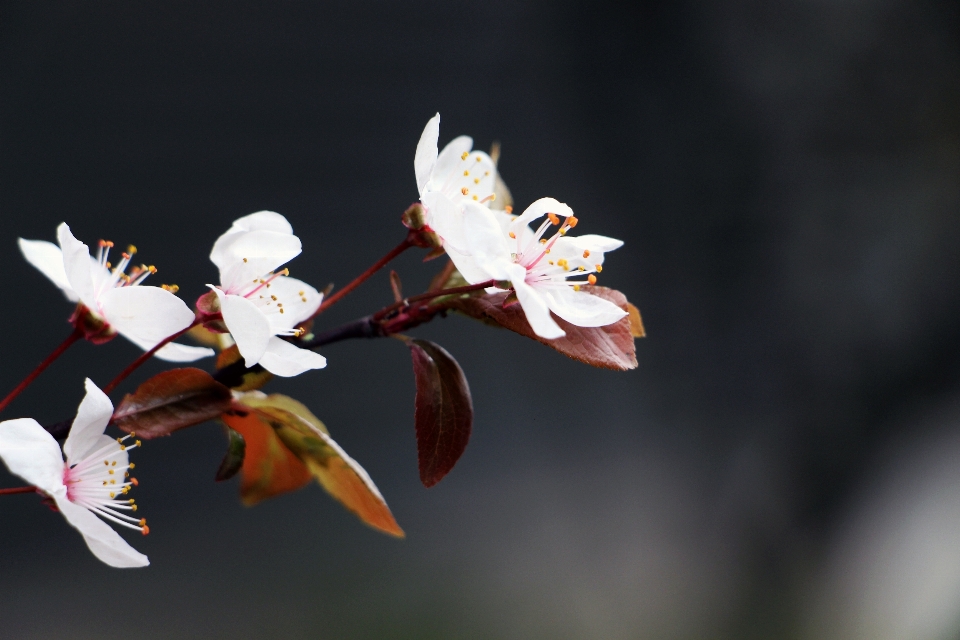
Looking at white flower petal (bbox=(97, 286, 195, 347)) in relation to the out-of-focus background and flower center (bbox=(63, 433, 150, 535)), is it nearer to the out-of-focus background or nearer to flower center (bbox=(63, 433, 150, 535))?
flower center (bbox=(63, 433, 150, 535))

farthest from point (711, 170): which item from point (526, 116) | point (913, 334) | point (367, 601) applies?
point (367, 601)

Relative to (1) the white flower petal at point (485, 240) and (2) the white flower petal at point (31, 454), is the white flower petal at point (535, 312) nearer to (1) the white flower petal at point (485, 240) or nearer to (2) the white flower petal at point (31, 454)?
(1) the white flower petal at point (485, 240)

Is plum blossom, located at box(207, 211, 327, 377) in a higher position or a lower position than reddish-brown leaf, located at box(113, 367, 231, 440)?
higher

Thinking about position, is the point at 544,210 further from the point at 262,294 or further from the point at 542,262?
the point at 262,294

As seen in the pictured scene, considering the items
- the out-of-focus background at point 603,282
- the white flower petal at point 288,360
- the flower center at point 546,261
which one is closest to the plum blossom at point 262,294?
the white flower petal at point 288,360

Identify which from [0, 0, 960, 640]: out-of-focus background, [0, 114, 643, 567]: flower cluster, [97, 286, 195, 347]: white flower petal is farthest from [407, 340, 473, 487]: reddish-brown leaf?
[0, 0, 960, 640]: out-of-focus background

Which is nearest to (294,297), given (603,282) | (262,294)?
(262,294)
